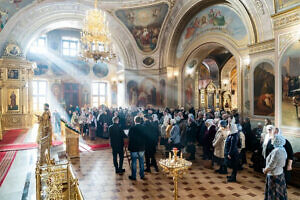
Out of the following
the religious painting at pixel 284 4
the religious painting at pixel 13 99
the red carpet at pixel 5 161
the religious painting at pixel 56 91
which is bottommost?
the red carpet at pixel 5 161

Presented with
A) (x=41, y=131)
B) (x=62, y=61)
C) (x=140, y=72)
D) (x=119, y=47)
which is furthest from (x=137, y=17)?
(x=41, y=131)

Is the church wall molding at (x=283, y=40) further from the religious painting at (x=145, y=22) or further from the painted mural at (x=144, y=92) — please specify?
the painted mural at (x=144, y=92)

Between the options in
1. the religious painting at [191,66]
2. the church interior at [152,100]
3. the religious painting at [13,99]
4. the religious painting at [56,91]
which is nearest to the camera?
the church interior at [152,100]

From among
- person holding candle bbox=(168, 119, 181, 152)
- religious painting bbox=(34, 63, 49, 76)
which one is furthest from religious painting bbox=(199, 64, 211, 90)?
religious painting bbox=(34, 63, 49, 76)

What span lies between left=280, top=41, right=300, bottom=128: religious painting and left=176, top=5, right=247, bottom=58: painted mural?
4.58 meters

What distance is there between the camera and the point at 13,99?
13445 mm

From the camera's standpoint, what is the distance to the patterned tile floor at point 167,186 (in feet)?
15.4

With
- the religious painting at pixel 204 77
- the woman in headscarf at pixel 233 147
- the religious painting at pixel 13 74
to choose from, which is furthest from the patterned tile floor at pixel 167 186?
the religious painting at pixel 204 77

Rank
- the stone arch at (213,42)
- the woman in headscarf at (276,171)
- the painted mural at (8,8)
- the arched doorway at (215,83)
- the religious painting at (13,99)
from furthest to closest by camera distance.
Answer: the arched doorway at (215,83), the religious painting at (13,99), the painted mural at (8,8), the stone arch at (213,42), the woman in headscarf at (276,171)

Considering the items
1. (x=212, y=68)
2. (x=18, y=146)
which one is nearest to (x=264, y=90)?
(x=18, y=146)

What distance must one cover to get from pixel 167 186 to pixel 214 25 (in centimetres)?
988

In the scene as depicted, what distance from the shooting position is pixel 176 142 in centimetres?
680

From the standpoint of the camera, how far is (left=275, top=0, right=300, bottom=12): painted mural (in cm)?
544

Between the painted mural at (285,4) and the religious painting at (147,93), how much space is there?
11.2 metres
